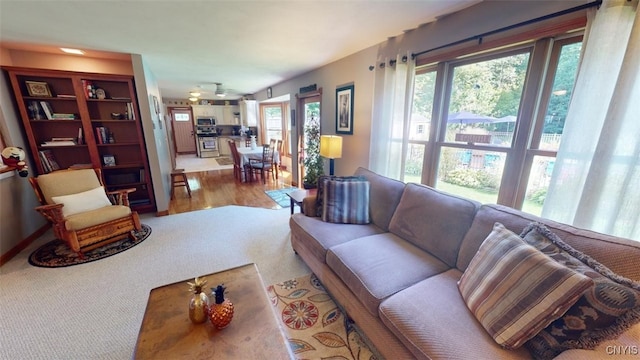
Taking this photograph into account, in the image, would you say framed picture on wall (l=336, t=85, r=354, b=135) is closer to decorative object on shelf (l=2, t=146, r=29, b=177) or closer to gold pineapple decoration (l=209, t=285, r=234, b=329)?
gold pineapple decoration (l=209, t=285, r=234, b=329)

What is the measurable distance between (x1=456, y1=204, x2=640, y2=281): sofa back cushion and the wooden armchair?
334cm

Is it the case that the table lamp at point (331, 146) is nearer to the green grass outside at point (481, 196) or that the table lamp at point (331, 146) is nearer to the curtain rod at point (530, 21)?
the green grass outside at point (481, 196)

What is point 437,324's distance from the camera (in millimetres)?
1081

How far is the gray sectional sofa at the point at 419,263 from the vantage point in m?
0.99

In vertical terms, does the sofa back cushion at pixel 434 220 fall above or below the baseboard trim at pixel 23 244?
above

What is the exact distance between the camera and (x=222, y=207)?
12.8 ft

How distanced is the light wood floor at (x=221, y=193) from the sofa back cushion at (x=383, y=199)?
2.06 metres

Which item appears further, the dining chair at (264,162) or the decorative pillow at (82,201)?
the dining chair at (264,162)

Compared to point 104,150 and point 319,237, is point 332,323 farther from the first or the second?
point 104,150

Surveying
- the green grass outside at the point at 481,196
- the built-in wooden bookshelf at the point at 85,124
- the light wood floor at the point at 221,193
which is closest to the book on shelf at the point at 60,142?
the built-in wooden bookshelf at the point at 85,124

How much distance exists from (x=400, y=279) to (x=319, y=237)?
2.42ft

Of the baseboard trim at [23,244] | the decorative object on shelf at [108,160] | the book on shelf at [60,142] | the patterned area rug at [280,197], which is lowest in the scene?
the baseboard trim at [23,244]

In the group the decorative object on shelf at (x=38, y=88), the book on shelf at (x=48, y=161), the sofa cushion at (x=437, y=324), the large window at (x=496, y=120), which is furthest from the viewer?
the book on shelf at (x=48, y=161)

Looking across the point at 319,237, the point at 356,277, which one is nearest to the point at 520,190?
the point at 356,277
